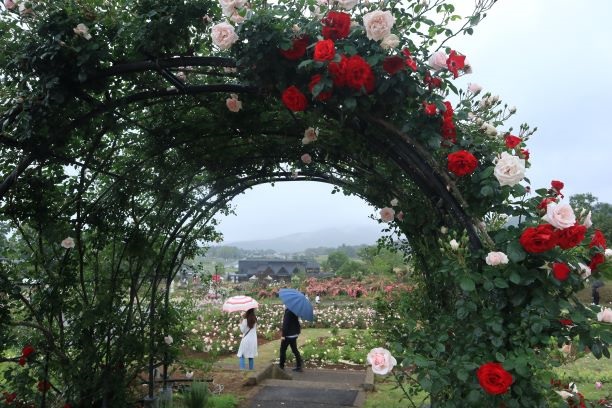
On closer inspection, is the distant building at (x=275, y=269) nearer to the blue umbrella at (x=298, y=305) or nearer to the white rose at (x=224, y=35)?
the blue umbrella at (x=298, y=305)

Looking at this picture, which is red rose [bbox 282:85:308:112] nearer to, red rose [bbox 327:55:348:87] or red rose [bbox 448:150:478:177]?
red rose [bbox 327:55:348:87]

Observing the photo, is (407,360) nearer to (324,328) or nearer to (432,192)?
(432,192)

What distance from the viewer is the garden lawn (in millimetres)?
7393

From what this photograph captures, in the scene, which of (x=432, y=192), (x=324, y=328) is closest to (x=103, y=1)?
(x=432, y=192)

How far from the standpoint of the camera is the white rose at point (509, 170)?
1871 mm

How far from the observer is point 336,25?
2090mm

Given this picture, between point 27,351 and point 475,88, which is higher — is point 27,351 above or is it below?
below

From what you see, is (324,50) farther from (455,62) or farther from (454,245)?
(454,245)

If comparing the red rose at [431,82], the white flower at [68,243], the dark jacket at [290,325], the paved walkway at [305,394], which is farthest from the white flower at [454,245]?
the dark jacket at [290,325]

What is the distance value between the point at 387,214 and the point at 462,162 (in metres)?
1.43

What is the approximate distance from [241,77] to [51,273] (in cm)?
236

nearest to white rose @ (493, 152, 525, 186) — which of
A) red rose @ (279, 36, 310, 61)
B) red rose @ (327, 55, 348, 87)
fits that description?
red rose @ (327, 55, 348, 87)

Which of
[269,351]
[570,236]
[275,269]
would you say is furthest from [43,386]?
[275,269]

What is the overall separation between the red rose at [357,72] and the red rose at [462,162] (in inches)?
19.1
